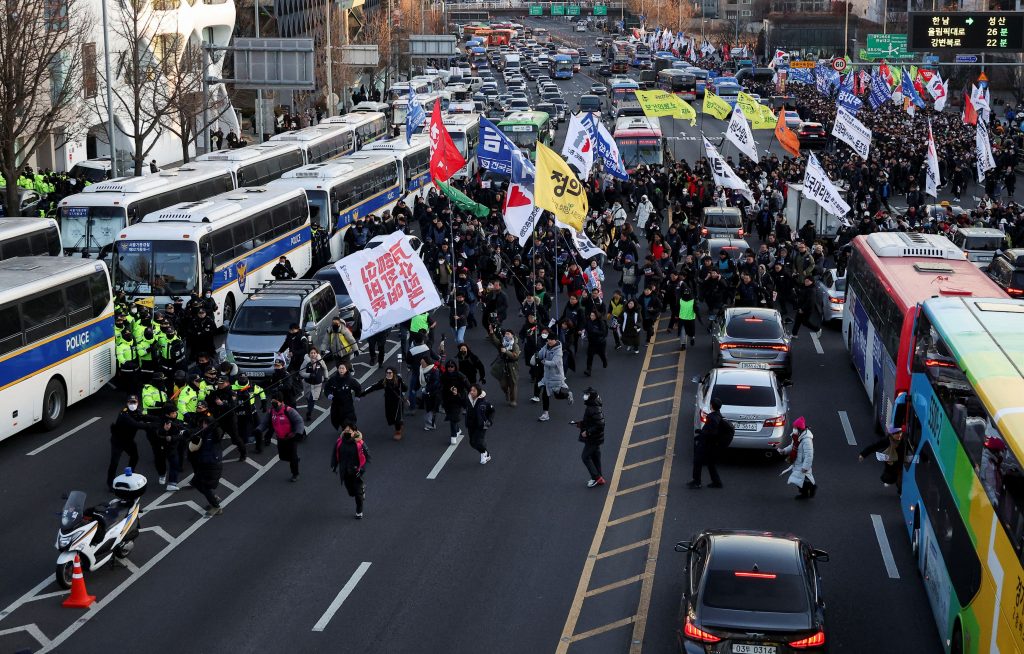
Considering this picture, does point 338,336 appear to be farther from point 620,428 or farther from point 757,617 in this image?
point 757,617

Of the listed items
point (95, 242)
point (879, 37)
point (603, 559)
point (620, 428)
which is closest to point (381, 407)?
point (620, 428)

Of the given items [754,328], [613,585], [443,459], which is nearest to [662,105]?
[754,328]

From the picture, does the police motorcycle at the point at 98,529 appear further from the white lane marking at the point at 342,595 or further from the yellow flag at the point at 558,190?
the yellow flag at the point at 558,190

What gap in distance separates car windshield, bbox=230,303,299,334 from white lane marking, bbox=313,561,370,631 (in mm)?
10620

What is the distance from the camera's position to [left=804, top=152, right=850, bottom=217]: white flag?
122 feet

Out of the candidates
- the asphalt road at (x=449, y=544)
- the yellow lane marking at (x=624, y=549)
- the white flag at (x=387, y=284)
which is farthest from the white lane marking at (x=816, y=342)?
the yellow lane marking at (x=624, y=549)

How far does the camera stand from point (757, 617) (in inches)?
543

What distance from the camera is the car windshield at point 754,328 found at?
88.9 feet

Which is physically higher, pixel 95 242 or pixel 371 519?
pixel 95 242

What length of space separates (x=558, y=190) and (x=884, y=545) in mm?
12541

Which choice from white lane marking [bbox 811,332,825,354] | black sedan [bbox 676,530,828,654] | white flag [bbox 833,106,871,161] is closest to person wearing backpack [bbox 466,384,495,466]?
black sedan [bbox 676,530,828,654]

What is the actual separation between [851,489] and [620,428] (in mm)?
4829

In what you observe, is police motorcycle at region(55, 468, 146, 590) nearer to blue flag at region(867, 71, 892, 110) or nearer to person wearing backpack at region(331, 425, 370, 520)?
person wearing backpack at region(331, 425, 370, 520)

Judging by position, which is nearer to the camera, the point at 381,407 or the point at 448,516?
the point at 448,516
